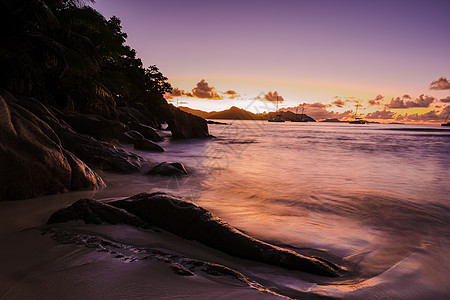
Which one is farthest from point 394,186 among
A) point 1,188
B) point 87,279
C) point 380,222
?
point 1,188

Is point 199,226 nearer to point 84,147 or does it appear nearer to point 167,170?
point 167,170

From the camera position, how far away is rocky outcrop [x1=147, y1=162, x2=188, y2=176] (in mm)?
6027

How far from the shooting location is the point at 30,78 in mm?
11102

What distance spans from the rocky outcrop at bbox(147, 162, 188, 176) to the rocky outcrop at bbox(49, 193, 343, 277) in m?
3.06

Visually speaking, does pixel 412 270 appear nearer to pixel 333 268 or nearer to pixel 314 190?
pixel 333 268

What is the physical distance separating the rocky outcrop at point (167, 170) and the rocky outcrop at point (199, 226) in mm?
3062

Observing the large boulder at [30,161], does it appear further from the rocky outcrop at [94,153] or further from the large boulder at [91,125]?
the large boulder at [91,125]

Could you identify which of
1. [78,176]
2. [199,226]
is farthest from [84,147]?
[199,226]

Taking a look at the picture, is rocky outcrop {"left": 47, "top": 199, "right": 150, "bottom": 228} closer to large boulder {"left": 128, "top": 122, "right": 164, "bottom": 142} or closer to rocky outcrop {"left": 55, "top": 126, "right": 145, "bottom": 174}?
rocky outcrop {"left": 55, "top": 126, "right": 145, "bottom": 174}

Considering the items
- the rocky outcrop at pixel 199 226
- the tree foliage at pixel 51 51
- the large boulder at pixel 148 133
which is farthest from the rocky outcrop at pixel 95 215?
the large boulder at pixel 148 133

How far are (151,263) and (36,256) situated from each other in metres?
0.86

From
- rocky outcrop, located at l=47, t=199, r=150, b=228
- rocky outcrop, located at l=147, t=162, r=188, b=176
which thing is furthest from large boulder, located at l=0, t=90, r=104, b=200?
rocky outcrop, located at l=147, t=162, r=188, b=176

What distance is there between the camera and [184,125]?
19969 mm

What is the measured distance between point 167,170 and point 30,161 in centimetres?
318
